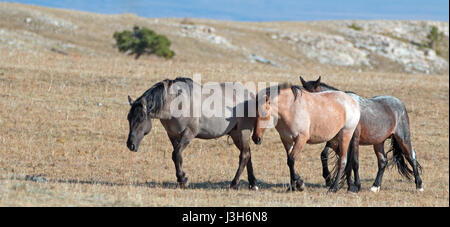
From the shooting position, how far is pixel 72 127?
57.9 ft

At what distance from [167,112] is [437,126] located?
48.1ft

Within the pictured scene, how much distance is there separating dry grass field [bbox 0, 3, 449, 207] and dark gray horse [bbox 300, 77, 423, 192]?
562 millimetres

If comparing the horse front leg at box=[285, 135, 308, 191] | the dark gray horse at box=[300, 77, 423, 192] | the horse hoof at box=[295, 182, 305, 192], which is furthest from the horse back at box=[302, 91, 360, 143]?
the horse hoof at box=[295, 182, 305, 192]

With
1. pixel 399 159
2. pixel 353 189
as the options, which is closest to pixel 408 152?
pixel 399 159

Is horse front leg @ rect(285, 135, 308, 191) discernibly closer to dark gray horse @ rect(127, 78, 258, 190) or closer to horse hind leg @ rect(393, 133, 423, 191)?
dark gray horse @ rect(127, 78, 258, 190)

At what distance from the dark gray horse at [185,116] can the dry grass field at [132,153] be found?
89 cm

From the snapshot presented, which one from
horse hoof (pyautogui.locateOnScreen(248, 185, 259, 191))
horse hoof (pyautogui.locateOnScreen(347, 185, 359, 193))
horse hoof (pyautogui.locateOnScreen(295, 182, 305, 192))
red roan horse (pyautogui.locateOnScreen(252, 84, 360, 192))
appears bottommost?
horse hoof (pyautogui.locateOnScreen(347, 185, 359, 193))

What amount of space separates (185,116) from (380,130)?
182 inches

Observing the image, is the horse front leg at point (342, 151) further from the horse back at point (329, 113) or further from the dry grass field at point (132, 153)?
the dry grass field at point (132, 153)

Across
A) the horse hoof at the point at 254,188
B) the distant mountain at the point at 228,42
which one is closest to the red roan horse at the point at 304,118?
the horse hoof at the point at 254,188

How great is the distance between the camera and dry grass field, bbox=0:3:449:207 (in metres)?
9.59

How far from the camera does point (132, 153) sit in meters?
15.8

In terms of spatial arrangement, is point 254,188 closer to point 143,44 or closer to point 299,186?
point 299,186

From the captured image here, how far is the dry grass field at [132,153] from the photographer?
9.59 metres
